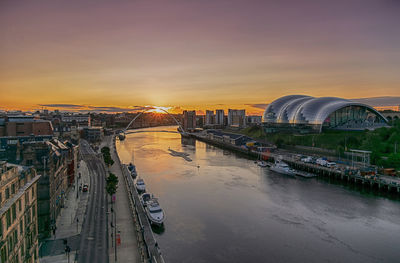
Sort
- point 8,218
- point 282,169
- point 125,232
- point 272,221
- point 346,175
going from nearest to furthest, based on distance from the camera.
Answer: point 8,218, point 125,232, point 272,221, point 346,175, point 282,169

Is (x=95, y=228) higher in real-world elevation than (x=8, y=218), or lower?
lower

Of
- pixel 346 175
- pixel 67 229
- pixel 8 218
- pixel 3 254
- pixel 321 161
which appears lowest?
pixel 346 175

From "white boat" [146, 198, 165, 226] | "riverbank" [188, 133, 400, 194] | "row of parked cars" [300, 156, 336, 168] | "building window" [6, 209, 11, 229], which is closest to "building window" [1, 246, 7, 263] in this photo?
"building window" [6, 209, 11, 229]

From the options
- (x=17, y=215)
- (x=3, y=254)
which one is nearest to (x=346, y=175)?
(x=17, y=215)

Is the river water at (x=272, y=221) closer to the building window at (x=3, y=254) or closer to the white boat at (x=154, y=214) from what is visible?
the white boat at (x=154, y=214)

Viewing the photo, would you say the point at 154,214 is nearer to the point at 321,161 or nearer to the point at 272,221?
the point at 272,221

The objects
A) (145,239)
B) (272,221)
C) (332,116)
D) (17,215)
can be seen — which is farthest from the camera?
(332,116)
